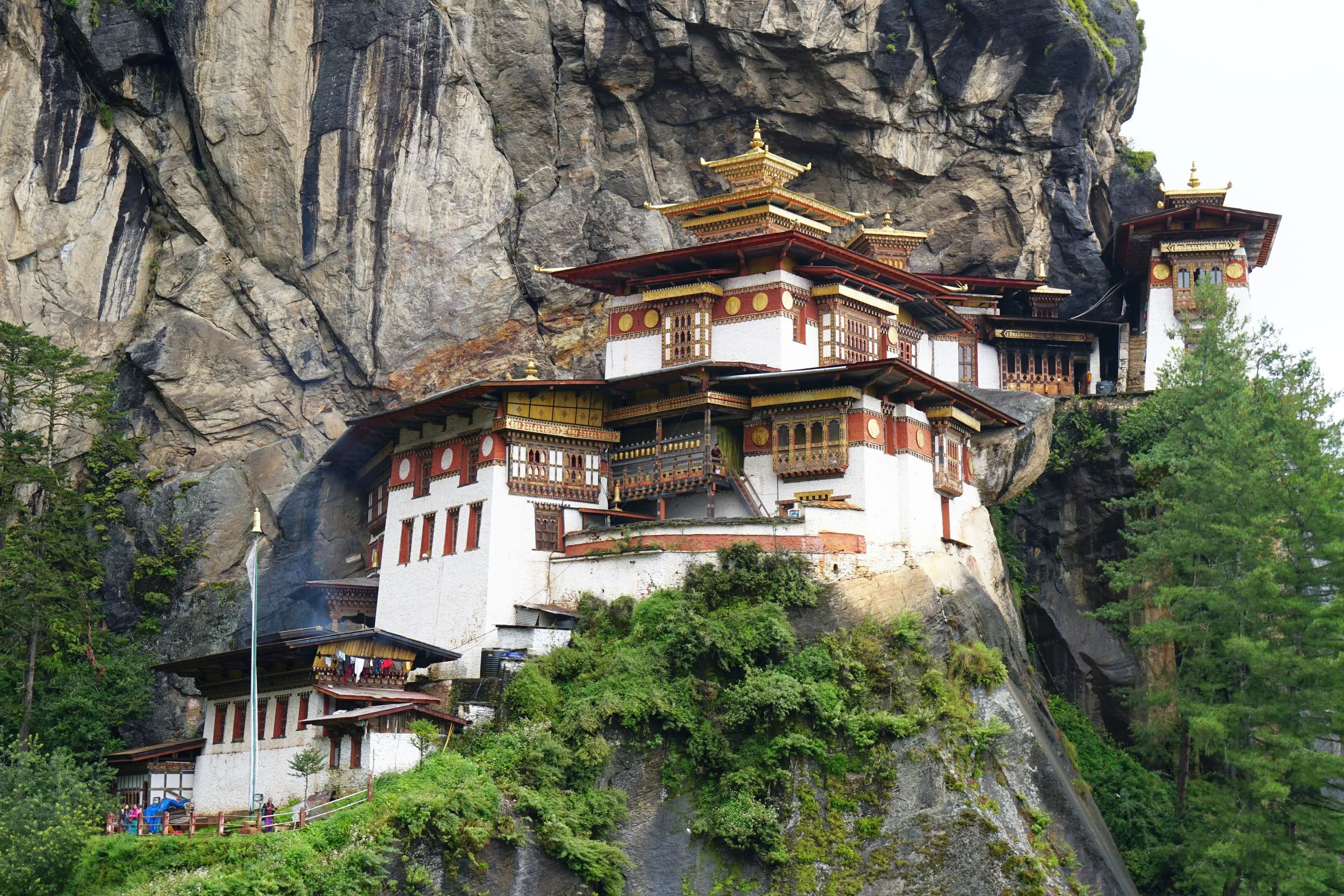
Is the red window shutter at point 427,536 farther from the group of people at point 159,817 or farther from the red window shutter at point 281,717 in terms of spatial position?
the group of people at point 159,817

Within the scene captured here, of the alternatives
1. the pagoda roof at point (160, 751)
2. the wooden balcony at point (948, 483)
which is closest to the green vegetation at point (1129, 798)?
the wooden balcony at point (948, 483)

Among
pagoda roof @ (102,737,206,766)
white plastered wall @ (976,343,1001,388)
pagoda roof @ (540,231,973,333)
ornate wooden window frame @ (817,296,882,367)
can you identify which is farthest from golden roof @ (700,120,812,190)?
pagoda roof @ (102,737,206,766)

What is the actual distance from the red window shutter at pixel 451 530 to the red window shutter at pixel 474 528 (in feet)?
1.99

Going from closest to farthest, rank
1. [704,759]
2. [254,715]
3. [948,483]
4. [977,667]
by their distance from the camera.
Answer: [704,759] < [254,715] < [977,667] < [948,483]

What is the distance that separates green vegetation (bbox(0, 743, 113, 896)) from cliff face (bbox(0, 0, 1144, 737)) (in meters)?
12.1

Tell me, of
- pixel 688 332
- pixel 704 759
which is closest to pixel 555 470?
pixel 688 332

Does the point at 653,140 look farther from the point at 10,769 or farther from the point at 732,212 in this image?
the point at 10,769

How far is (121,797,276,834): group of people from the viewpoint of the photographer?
34.4 m

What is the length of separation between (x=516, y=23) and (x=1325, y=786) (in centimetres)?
3760

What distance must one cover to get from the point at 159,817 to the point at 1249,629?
27436 mm

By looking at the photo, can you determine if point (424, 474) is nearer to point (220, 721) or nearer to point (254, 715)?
point (220, 721)

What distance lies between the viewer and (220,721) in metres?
41.6

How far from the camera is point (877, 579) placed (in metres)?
41.2

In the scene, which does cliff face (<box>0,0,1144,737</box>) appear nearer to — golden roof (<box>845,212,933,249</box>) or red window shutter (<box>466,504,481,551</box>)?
golden roof (<box>845,212,933,249</box>)
